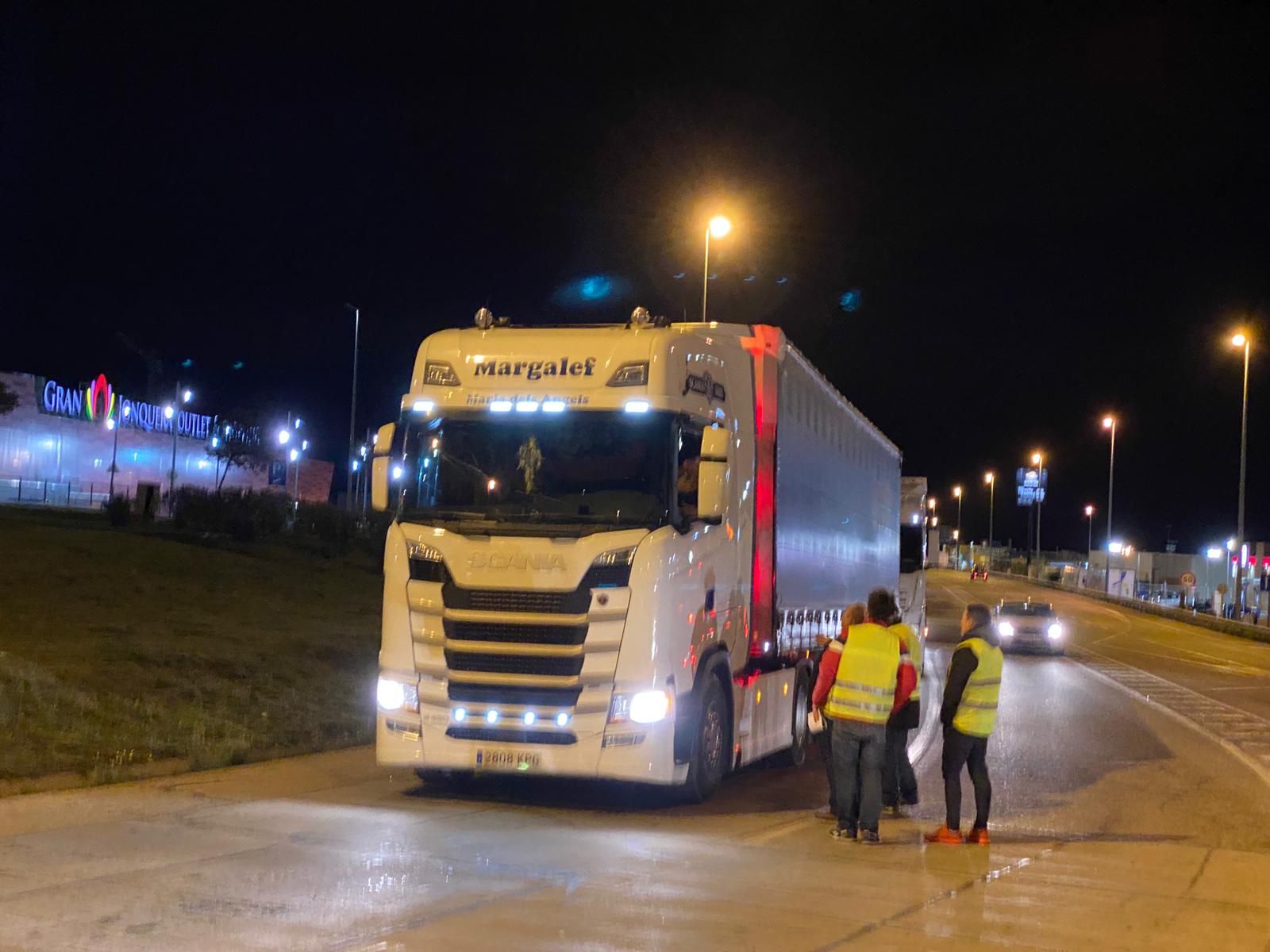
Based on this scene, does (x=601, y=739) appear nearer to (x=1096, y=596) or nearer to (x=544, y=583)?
(x=544, y=583)

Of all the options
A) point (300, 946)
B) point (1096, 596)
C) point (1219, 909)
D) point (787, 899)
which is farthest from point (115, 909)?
point (1096, 596)

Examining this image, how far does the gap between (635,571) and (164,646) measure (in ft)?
31.8

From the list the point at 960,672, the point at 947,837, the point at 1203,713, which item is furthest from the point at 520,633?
the point at 1203,713

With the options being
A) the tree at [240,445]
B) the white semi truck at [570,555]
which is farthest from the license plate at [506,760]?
the tree at [240,445]

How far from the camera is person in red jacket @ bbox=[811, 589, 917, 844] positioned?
962 cm

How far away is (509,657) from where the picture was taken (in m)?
10.0

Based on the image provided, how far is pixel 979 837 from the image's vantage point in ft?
32.2

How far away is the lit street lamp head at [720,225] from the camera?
21.9 metres

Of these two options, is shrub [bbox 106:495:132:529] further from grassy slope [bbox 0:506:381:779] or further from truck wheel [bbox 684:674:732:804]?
truck wheel [bbox 684:674:732:804]

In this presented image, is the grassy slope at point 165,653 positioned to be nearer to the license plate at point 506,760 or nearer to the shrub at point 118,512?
the shrub at point 118,512

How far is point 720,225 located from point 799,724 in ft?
34.1

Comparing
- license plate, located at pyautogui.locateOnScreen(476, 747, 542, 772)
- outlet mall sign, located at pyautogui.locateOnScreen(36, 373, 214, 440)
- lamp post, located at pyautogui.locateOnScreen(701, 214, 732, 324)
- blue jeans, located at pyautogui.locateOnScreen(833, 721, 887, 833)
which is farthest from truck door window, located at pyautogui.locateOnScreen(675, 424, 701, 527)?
outlet mall sign, located at pyautogui.locateOnScreen(36, 373, 214, 440)

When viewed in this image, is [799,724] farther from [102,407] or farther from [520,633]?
[102,407]

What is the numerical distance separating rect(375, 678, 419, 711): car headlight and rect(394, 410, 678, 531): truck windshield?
4.15ft
